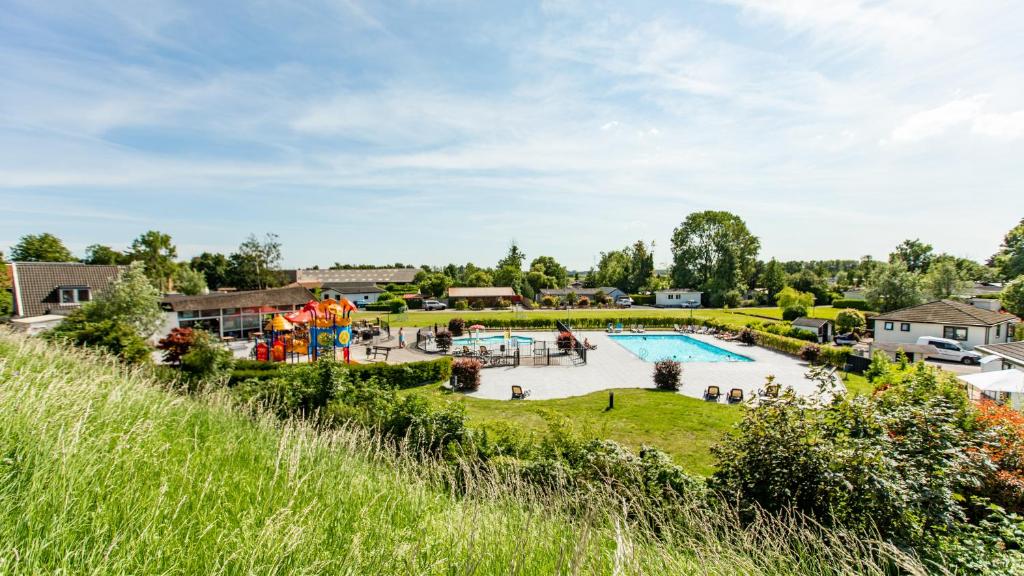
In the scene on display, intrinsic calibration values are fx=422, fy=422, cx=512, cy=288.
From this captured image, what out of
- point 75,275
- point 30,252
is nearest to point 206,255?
point 30,252

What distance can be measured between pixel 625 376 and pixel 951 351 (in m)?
20.1

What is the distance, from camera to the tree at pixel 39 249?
5734 centimetres

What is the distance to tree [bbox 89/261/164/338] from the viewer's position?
20.0m

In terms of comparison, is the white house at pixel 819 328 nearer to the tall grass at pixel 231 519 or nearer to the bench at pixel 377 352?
the bench at pixel 377 352

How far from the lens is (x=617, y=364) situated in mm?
23078

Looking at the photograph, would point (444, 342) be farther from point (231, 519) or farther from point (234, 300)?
point (231, 519)

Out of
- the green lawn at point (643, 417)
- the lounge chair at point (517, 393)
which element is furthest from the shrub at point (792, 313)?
the lounge chair at point (517, 393)

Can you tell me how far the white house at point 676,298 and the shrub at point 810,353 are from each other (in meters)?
38.6

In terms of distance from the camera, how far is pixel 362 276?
325 ft

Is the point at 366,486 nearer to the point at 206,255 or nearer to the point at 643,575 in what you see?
the point at 643,575

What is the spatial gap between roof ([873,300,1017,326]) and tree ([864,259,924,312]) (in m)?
13.0

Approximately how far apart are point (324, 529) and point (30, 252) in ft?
276

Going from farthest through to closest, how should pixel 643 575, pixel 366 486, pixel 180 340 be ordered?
pixel 180 340
pixel 366 486
pixel 643 575

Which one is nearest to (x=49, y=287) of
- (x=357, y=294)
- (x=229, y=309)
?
(x=229, y=309)
